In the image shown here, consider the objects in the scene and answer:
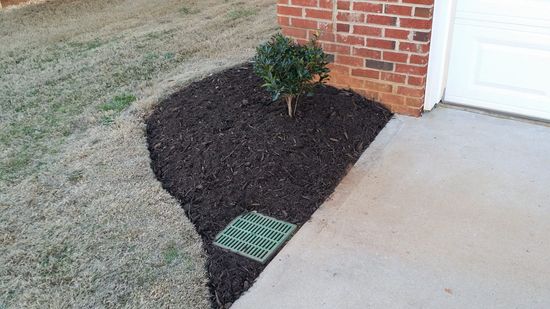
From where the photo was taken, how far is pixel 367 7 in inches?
140

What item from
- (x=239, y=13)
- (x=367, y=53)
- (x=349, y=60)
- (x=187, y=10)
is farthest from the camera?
(x=187, y=10)

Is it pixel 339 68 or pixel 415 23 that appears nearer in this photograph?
pixel 415 23

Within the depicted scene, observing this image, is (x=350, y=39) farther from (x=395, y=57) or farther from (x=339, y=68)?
(x=395, y=57)

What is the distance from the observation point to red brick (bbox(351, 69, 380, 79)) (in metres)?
3.75

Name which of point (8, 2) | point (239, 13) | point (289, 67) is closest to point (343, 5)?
point (289, 67)

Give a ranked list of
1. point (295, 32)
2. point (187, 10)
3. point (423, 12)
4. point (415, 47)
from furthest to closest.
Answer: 1. point (187, 10)
2. point (295, 32)
3. point (415, 47)
4. point (423, 12)

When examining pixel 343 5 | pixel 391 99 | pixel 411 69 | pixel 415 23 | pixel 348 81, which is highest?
pixel 343 5

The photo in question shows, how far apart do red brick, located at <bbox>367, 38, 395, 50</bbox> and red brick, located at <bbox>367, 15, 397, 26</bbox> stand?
128 mm

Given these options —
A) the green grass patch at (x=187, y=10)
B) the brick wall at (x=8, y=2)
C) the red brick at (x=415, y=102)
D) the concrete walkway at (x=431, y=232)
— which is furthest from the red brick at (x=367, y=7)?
the brick wall at (x=8, y=2)

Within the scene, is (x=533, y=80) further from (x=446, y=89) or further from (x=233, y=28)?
(x=233, y=28)

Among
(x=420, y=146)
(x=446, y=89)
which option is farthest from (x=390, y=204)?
(x=446, y=89)

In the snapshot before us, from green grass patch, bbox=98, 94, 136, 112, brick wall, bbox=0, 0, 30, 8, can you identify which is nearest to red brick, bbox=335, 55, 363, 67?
green grass patch, bbox=98, 94, 136, 112

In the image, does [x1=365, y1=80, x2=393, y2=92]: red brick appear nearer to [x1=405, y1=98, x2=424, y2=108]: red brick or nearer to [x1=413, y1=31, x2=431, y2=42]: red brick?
[x1=405, y1=98, x2=424, y2=108]: red brick

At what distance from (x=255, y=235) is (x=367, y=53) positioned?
1.74 m
